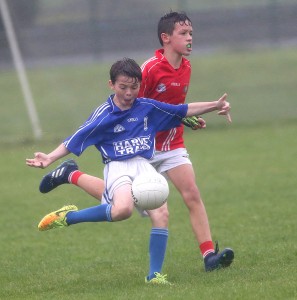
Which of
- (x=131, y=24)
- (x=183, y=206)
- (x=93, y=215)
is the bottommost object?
(x=183, y=206)

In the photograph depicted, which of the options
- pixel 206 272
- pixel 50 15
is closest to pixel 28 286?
pixel 206 272

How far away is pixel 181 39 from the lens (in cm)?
755

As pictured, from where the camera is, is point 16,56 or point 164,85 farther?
point 16,56

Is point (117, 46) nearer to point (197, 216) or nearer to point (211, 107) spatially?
point (197, 216)

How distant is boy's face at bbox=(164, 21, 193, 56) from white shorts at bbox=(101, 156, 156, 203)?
0.96 meters

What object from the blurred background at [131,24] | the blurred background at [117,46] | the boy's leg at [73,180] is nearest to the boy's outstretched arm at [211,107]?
the boy's leg at [73,180]

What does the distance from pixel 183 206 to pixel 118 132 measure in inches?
171

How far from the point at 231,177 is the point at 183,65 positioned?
5.52 m

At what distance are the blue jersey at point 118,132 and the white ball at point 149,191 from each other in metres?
0.32

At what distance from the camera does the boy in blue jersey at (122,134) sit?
696 centimetres

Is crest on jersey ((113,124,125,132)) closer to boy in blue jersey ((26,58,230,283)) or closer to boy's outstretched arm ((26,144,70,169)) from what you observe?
boy in blue jersey ((26,58,230,283))

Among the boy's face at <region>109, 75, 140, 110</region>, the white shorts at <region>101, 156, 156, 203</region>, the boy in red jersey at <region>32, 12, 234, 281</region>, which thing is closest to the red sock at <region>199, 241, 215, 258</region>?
the boy in red jersey at <region>32, 12, 234, 281</region>

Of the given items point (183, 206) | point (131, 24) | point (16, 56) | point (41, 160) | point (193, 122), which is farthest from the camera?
point (131, 24)

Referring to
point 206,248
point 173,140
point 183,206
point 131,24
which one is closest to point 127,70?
point 173,140
